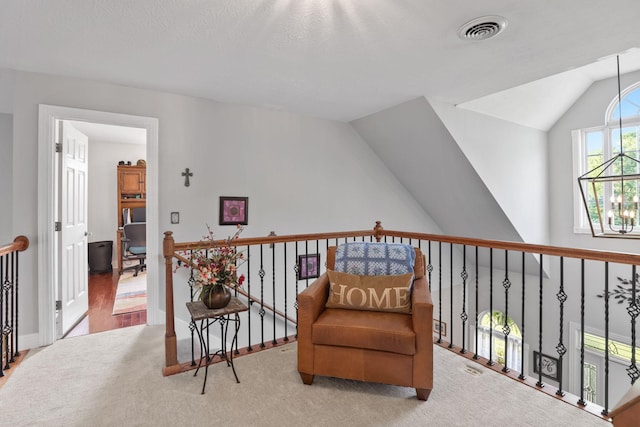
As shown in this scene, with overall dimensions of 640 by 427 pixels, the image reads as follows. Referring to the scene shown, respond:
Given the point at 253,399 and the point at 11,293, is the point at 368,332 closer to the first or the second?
the point at 253,399

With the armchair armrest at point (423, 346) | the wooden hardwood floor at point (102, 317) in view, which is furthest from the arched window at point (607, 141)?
the wooden hardwood floor at point (102, 317)

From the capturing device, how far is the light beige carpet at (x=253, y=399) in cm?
184

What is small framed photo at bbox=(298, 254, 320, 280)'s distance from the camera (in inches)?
165

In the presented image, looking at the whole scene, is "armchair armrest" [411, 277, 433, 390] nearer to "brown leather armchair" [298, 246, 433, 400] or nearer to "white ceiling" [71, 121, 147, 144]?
"brown leather armchair" [298, 246, 433, 400]

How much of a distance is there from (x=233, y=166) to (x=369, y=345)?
8.40 feet

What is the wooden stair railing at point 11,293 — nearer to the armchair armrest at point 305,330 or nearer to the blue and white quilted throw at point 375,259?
the armchair armrest at point 305,330

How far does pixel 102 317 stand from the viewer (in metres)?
3.63

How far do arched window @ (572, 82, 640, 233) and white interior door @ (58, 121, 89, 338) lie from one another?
6210 millimetres

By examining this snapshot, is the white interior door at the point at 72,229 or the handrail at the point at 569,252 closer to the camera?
the handrail at the point at 569,252

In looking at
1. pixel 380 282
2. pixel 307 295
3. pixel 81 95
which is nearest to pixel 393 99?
pixel 380 282

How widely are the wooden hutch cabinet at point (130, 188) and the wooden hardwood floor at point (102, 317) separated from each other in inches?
66.5

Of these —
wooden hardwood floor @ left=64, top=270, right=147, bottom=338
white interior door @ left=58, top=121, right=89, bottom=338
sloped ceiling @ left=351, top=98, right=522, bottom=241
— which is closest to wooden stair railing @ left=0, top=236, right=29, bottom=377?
white interior door @ left=58, top=121, right=89, bottom=338

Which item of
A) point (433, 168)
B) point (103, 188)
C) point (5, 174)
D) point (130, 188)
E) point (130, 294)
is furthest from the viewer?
point (130, 188)

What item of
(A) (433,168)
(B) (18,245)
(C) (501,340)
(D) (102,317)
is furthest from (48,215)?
(C) (501,340)
